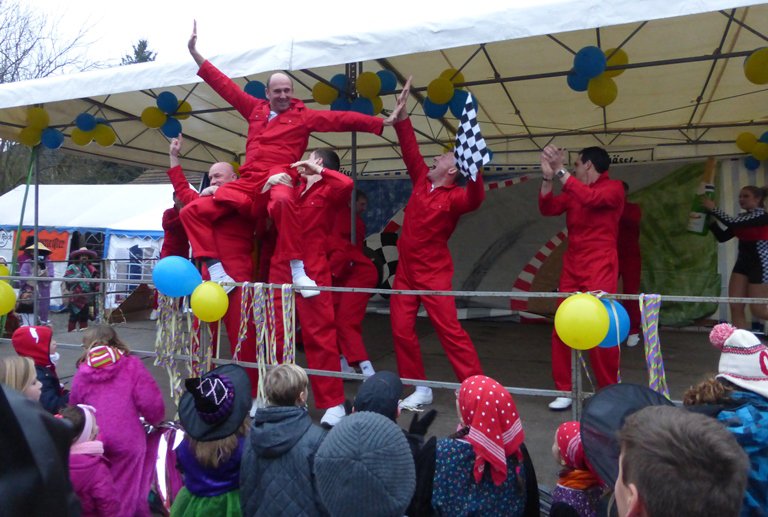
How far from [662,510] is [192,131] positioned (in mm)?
7399

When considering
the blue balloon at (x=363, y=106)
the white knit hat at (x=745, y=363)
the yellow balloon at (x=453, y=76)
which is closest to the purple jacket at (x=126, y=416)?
the white knit hat at (x=745, y=363)

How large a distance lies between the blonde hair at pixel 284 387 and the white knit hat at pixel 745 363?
149 centimetres

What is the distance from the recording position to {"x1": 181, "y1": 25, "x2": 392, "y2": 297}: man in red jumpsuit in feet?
11.5

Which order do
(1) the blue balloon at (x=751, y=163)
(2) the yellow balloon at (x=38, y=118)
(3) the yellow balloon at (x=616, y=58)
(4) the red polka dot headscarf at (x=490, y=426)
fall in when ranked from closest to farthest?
(4) the red polka dot headscarf at (x=490, y=426) → (3) the yellow balloon at (x=616, y=58) → (2) the yellow balloon at (x=38, y=118) → (1) the blue balloon at (x=751, y=163)

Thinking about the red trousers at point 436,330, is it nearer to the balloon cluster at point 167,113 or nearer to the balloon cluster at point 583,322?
the balloon cluster at point 583,322

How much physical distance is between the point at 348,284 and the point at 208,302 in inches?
59.6

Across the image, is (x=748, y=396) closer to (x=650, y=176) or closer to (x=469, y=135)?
(x=469, y=135)

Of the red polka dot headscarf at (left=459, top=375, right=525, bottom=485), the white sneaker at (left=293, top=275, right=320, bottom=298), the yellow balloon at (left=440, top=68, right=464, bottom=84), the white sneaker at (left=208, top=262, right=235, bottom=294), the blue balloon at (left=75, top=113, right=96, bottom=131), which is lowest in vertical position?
the red polka dot headscarf at (left=459, top=375, right=525, bottom=485)


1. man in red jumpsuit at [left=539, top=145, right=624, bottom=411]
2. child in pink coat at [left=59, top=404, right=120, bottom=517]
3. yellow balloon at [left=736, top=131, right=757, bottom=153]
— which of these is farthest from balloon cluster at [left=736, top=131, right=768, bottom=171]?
child in pink coat at [left=59, top=404, right=120, bottom=517]

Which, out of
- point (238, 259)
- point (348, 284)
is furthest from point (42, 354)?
point (348, 284)

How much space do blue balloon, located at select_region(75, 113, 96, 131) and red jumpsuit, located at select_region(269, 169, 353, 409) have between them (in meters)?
3.26

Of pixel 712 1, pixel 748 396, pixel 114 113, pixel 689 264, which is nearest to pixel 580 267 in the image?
pixel 712 1

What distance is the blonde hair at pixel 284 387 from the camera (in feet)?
7.07

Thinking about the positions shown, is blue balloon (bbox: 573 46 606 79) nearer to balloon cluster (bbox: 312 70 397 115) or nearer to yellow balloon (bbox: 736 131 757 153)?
balloon cluster (bbox: 312 70 397 115)
